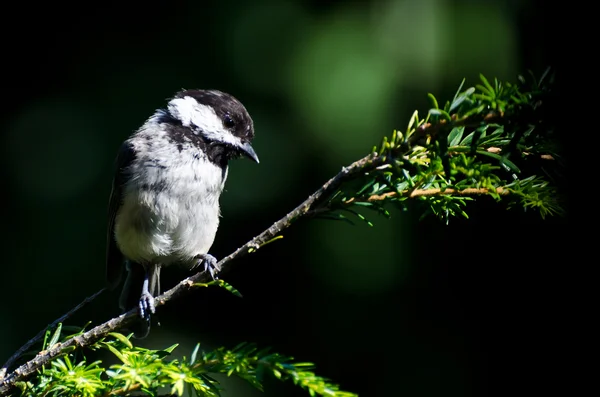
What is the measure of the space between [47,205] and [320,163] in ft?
3.87

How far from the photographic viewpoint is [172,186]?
88.3 inches

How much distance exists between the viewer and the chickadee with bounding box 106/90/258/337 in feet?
7.39

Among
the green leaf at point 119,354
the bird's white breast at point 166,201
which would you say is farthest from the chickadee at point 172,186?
the green leaf at point 119,354

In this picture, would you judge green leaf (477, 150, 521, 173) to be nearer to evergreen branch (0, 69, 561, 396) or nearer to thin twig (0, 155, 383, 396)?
evergreen branch (0, 69, 561, 396)

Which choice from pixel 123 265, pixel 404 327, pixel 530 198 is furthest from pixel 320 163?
pixel 530 198

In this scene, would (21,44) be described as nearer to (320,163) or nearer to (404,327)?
(320,163)

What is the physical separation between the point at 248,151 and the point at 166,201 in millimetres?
385

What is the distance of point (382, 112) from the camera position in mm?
2408

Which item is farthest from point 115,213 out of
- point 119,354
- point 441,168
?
point 441,168

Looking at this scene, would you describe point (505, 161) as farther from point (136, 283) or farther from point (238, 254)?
point (136, 283)

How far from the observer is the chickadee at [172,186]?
7.39 ft

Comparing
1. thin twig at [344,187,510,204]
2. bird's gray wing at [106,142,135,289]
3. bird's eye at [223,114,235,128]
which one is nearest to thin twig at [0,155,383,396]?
thin twig at [344,187,510,204]

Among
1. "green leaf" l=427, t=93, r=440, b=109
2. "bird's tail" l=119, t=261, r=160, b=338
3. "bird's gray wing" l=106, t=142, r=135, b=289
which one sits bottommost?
"bird's tail" l=119, t=261, r=160, b=338

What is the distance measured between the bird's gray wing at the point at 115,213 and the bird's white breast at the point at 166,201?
0.04 m
